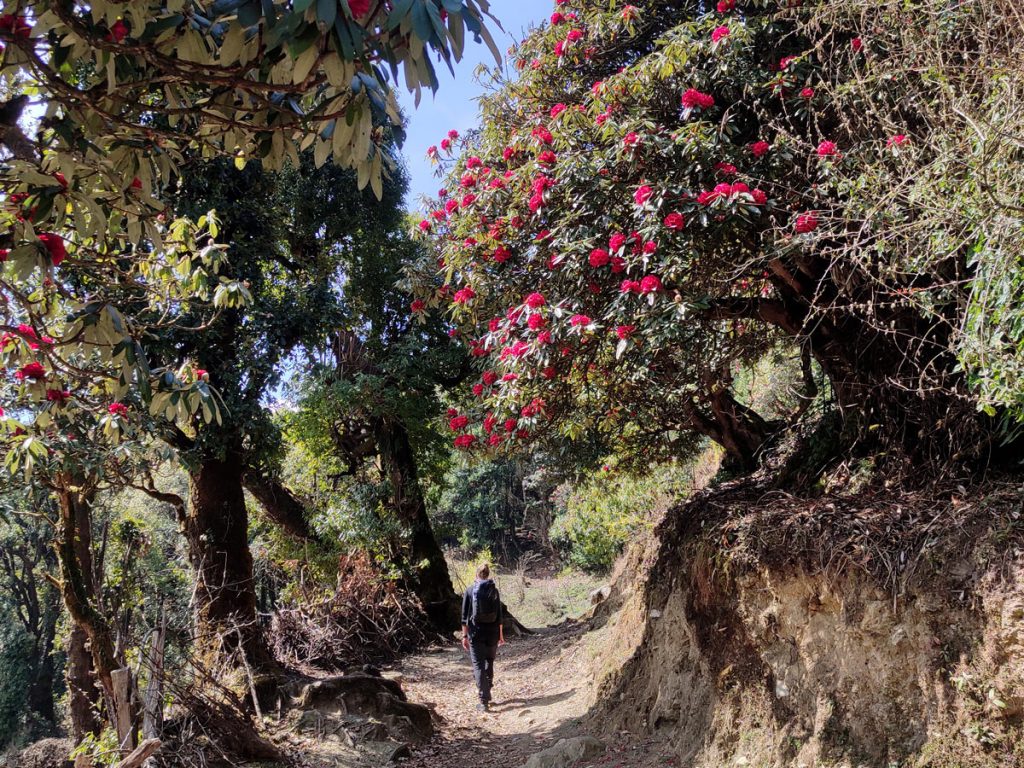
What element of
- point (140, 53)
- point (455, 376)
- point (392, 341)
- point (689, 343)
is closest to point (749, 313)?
point (689, 343)

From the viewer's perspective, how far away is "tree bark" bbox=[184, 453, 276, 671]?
7211 mm

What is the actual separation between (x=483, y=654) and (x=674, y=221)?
559 centimetres

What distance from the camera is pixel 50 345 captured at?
289cm

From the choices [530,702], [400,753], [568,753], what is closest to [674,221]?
[568,753]

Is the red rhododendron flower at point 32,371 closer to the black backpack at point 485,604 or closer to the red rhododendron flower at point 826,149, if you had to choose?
the red rhododendron flower at point 826,149

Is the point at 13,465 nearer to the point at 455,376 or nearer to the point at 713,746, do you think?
the point at 713,746

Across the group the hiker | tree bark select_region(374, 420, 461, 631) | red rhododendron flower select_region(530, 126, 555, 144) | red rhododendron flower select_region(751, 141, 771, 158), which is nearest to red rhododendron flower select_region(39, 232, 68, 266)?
red rhododendron flower select_region(530, 126, 555, 144)

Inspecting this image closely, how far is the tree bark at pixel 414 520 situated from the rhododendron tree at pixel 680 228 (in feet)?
20.0

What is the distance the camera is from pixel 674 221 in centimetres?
416

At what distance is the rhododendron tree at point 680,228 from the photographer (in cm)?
432

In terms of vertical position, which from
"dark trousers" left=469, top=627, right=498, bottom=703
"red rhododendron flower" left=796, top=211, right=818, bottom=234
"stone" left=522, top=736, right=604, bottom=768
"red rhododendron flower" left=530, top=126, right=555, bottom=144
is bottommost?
"stone" left=522, top=736, right=604, bottom=768

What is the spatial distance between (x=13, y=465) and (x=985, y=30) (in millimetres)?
5513

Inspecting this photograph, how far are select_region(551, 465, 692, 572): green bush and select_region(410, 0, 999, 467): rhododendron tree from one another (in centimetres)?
402

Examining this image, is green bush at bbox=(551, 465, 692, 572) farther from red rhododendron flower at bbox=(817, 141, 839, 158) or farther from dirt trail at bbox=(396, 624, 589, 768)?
red rhododendron flower at bbox=(817, 141, 839, 158)
